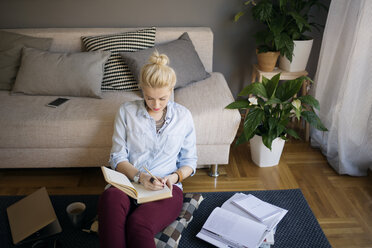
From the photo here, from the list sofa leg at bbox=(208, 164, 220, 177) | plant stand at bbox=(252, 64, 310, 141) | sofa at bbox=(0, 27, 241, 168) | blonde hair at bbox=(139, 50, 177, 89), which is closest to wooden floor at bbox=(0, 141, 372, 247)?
sofa leg at bbox=(208, 164, 220, 177)

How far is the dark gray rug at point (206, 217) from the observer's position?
166 cm

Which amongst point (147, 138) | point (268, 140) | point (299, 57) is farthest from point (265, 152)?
point (147, 138)

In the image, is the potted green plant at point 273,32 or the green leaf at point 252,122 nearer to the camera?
the green leaf at point 252,122

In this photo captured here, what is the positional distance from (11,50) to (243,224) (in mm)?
1900

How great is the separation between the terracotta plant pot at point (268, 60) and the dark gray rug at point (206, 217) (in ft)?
3.07

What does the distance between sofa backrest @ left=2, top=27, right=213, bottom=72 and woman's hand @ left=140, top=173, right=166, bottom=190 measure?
1286 mm

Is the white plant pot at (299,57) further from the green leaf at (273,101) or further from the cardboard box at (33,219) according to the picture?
the cardboard box at (33,219)

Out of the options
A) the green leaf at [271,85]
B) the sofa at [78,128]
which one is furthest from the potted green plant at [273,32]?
the sofa at [78,128]

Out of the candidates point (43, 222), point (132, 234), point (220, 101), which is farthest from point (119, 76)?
point (132, 234)

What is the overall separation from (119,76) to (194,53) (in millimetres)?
552

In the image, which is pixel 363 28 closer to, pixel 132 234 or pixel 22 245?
pixel 132 234

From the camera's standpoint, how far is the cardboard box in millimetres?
1590

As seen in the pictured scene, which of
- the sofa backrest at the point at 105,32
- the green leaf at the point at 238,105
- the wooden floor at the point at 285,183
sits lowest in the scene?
the wooden floor at the point at 285,183

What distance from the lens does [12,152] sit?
1.98m
